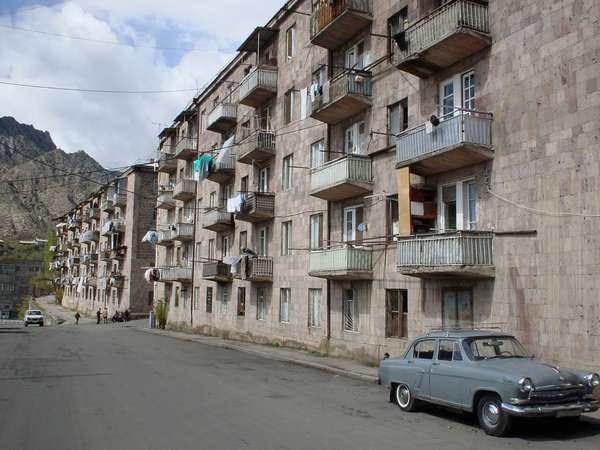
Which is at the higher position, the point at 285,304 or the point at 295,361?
the point at 285,304

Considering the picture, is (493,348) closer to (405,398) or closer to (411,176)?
(405,398)

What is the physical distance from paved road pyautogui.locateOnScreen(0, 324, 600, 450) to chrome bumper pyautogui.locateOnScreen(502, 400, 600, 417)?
0.43 metres

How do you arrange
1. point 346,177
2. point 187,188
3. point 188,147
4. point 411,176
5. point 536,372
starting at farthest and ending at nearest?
1. point 188,147
2. point 187,188
3. point 346,177
4. point 411,176
5. point 536,372

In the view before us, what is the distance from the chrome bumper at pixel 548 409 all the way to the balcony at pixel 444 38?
10128 mm

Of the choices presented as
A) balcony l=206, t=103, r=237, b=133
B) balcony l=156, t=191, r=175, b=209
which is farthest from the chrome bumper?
balcony l=156, t=191, r=175, b=209

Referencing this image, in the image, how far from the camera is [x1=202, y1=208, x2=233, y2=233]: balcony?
32.6m

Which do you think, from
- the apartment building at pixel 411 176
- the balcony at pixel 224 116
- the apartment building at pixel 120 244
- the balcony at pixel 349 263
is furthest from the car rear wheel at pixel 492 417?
the apartment building at pixel 120 244

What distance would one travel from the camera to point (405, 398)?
37.7 ft

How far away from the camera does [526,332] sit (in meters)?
13.9

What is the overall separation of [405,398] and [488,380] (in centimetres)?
257

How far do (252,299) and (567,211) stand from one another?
1957cm

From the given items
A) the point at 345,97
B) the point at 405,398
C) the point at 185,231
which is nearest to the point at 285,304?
the point at 345,97

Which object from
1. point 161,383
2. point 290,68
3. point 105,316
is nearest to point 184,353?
point 161,383

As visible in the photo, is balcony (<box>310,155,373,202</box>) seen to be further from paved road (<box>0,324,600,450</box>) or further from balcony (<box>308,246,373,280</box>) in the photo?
paved road (<box>0,324,600,450</box>)
